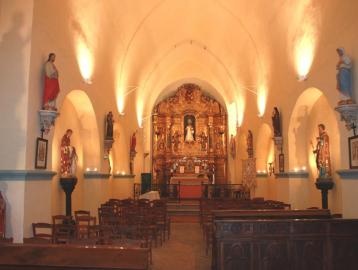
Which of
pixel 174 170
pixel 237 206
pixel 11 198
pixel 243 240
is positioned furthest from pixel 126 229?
pixel 174 170

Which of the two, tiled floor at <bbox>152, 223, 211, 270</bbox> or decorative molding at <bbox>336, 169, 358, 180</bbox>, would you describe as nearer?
tiled floor at <bbox>152, 223, 211, 270</bbox>

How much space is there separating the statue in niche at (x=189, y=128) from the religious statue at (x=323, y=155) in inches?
580

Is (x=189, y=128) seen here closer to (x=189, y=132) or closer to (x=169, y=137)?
(x=189, y=132)

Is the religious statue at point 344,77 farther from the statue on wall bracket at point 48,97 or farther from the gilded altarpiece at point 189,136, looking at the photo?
the gilded altarpiece at point 189,136

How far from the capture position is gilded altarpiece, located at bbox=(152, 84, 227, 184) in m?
24.2

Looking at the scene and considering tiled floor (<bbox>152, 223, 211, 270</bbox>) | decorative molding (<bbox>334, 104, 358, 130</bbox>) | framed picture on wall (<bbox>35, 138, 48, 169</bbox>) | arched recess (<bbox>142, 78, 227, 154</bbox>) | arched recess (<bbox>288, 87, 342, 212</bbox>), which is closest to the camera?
tiled floor (<bbox>152, 223, 211, 270</bbox>)

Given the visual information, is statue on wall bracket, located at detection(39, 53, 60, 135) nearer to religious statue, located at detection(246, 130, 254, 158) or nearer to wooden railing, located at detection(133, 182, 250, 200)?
religious statue, located at detection(246, 130, 254, 158)

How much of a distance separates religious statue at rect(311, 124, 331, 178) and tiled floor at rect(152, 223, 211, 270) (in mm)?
3610

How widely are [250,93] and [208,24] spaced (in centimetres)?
354

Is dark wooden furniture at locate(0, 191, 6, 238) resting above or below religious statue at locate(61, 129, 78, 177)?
below

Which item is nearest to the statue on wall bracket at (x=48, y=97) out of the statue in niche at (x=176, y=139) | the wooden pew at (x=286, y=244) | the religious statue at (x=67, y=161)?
the religious statue at (x=67, y=161)

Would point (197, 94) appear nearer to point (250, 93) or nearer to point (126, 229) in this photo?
point (250, 93)

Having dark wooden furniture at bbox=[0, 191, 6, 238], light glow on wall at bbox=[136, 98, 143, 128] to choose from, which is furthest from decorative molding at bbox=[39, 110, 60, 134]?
light glow on wall at bbox=[136, 98, 143, 128]

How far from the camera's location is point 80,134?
12359mm
